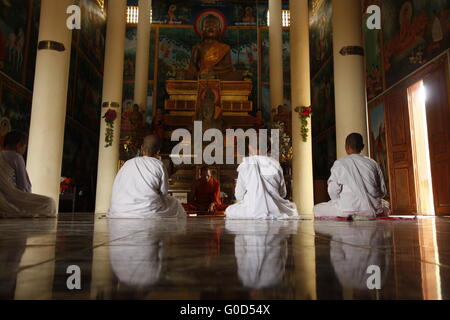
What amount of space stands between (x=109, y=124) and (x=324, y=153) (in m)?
9.81

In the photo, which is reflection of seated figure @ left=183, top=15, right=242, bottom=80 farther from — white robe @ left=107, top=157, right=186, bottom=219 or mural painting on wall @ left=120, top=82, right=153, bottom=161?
white robe @ left=107, top=157, right=186, bottom=219

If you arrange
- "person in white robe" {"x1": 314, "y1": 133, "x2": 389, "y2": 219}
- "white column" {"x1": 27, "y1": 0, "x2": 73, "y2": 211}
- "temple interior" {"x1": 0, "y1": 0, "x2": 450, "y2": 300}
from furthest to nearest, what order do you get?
"white column" {"x1": 27, "y1": 0, "x2": 73, "y2": 211} < "person in white robe" {"x1": 314, "y1": 133, "x2": 389, "y2": 219} < "temple interior" {"x1": 0, "y1": 0, "x2": 450, "y2": 300}

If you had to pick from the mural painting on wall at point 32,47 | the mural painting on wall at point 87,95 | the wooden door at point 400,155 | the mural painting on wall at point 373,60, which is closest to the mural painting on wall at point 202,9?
the mural painting on wall at point 87,95

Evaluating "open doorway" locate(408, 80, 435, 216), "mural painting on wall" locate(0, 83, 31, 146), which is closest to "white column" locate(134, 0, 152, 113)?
"mural painting on wall" locate(0, 83, 31, 146)

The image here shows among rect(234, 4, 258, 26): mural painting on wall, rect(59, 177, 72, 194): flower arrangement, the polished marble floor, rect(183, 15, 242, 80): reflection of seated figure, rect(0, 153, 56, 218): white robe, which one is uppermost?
rect(234, 4, 258, 26): mural painting on wall

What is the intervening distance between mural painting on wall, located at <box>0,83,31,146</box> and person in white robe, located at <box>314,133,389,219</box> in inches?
355

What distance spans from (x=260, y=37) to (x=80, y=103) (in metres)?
10.2

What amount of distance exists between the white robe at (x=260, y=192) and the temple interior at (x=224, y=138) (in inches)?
33.9

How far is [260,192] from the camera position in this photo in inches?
211

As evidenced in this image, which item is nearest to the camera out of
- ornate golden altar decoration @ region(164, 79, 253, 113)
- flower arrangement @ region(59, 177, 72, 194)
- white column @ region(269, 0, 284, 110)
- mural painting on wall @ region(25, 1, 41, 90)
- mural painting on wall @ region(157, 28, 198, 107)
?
flower arrangement @ region(59, 177, 72, 194)

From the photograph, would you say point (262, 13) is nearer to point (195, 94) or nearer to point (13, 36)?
point (195, 94)

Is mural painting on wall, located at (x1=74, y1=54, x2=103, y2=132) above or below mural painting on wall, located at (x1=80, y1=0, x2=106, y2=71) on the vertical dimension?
below

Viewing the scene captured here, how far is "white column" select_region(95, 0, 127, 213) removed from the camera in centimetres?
1038

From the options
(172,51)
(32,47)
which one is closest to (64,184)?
(32,47)
